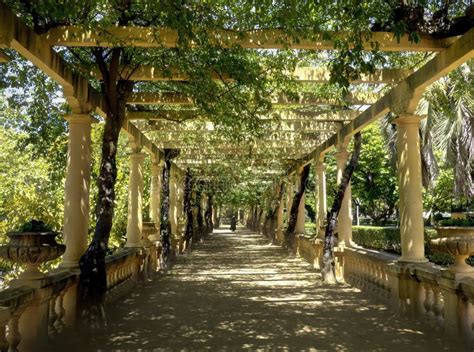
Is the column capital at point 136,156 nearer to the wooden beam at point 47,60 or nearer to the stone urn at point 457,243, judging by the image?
the wooden beam at point 47,60

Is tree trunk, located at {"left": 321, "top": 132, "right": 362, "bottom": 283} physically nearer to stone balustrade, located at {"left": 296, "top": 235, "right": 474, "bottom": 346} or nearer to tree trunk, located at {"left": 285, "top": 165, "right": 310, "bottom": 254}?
stone balustrade, located at {"left": 296, "top": 235, "right": 474, "bottom": 346}

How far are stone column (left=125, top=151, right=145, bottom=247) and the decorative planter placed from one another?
6.93 m

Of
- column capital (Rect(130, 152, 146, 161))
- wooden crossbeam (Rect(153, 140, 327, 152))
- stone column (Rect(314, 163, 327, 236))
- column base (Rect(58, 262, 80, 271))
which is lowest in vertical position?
column base (Rect(58, 262, 80, 271))

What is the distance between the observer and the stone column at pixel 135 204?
485 inches

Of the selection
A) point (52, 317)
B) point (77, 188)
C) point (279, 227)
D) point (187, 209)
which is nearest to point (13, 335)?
point (52, 317)

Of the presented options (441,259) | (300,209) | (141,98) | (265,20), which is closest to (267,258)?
(300,209)

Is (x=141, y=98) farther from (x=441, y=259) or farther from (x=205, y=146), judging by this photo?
(x=441, y=259)

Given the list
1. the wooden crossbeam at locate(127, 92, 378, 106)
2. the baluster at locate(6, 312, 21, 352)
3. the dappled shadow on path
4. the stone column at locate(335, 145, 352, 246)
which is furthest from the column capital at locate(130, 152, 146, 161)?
the baluster at locate(6, 312, 21, 352)

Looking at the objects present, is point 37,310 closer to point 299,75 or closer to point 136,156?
point 299,75

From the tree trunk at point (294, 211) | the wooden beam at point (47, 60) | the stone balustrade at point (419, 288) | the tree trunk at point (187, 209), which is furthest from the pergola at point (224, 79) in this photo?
the tree trunk at point (187, 209)

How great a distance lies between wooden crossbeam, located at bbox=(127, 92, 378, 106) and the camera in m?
10.4

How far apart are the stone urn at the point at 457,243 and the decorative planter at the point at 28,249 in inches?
192

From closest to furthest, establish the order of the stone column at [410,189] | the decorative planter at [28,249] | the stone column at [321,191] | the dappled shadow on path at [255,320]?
the decorative planter at [28,249] < the dappled shadow on path at [255,320] < the stone column at [410,189] < the stone column at [321,191]

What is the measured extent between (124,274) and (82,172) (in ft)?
11.9
